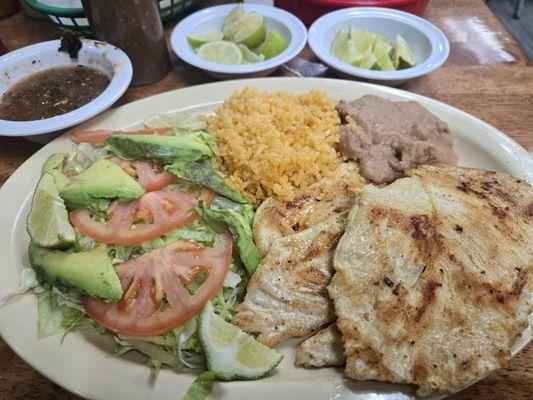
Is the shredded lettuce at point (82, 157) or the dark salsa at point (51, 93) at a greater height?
the dark salsa at point (51, 93)

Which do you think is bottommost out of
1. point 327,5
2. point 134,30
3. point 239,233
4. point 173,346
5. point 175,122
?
point 173,346

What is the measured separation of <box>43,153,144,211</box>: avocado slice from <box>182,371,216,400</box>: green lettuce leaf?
0.94m

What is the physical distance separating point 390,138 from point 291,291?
115 centimetres

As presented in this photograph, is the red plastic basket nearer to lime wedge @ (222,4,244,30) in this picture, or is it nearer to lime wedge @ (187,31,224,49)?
lime wedge @ (222,4,244,30)

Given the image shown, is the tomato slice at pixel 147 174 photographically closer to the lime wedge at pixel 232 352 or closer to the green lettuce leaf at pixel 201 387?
the lime wedge at pixel 232 352

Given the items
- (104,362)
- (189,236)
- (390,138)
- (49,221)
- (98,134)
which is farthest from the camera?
(98,134)

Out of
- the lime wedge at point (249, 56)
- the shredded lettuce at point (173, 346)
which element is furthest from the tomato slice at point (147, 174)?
the lime wedge at point (249, 56)

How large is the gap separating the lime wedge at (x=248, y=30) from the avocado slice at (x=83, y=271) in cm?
223

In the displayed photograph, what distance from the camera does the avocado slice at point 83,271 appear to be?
170 centimetres

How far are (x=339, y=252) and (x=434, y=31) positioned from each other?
2.53 metres

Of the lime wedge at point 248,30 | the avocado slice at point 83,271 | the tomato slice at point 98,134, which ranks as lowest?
the avocado slice at point 83,271

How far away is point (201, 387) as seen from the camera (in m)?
1.52

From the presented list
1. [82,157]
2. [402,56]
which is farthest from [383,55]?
[82,157]

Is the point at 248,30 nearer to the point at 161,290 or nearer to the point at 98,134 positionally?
the point at 98,134
